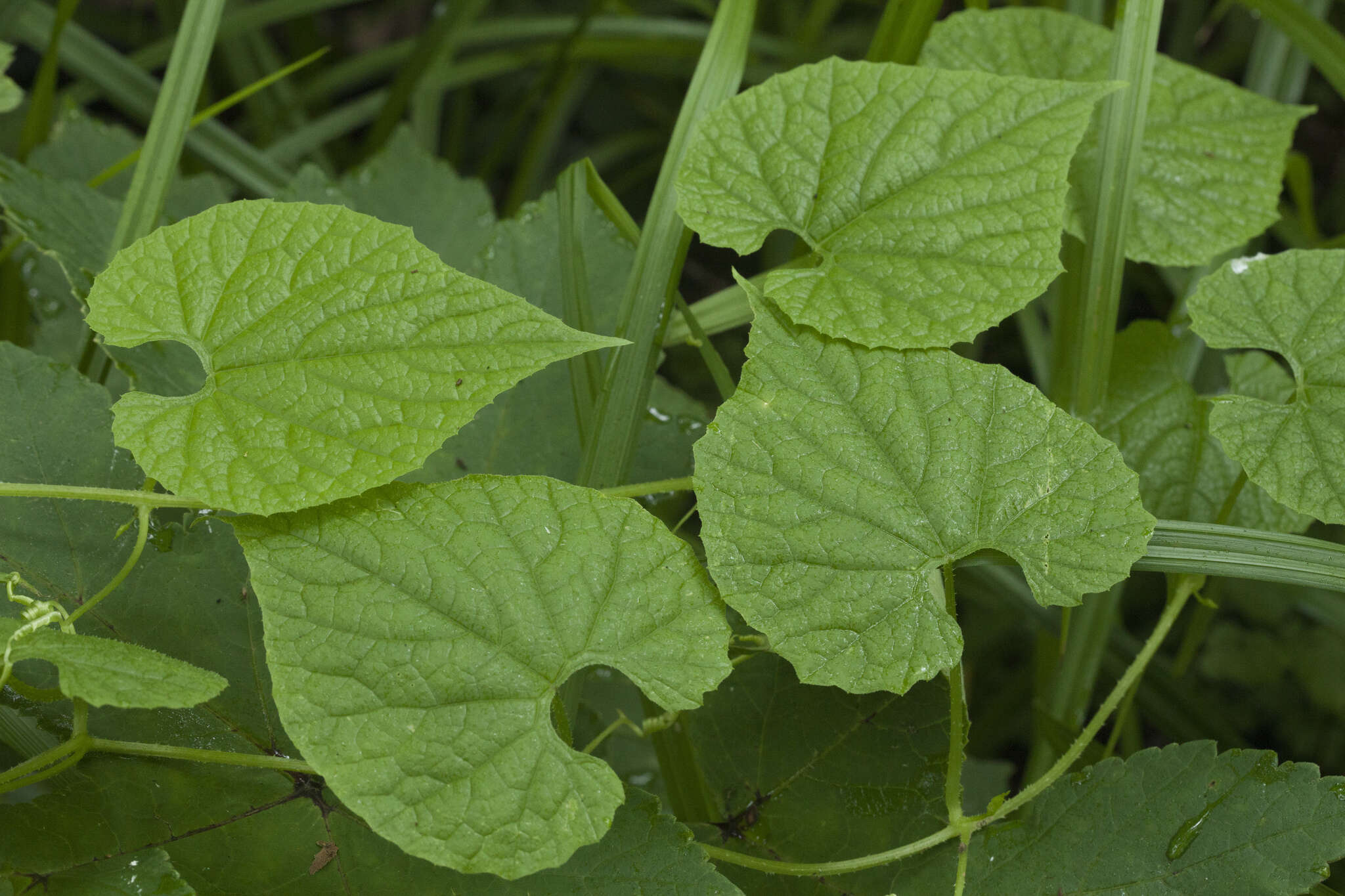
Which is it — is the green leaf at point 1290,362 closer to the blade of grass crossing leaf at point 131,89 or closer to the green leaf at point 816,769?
the green leaf at point 816,769

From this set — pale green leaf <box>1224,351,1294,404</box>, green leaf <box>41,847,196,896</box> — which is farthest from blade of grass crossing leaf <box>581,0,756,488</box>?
pale green leaf <box>1224,351,1294,404</box>

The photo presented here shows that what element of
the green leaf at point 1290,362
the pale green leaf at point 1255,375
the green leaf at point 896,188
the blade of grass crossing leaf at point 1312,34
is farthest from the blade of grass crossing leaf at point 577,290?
the blade of grass crossing leaf at point 1312,34

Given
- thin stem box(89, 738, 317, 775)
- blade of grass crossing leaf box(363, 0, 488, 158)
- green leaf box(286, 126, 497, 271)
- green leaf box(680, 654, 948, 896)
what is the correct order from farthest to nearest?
blade of grass crossing leaf box(363, 0, 488, 158), green leaf box(286, 126, 497, 271), green leaf box(680, 654, 948, 896), thin stem box(89, 738, 317, 775)

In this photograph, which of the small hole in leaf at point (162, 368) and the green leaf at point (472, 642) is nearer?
the green leaf at point (472, 642)

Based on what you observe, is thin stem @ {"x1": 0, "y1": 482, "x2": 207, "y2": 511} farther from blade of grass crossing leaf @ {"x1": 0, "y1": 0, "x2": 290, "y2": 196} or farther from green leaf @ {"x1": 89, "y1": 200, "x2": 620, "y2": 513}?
blade of grass crossing leaf @ {"x1": 0, "y1": 0, "x2": 290, "y2": 196}

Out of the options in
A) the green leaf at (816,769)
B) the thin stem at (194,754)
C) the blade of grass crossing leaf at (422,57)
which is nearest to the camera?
the thin stem at (194,754)

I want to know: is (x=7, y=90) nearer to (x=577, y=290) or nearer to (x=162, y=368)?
(x=162, y=368)

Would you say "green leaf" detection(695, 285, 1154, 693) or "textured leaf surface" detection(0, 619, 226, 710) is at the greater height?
"green leaf" detection(695, 285, 1154, 693)
